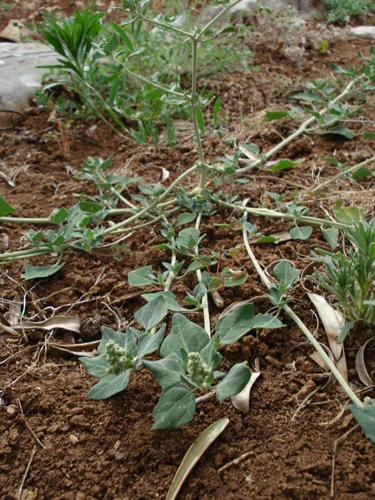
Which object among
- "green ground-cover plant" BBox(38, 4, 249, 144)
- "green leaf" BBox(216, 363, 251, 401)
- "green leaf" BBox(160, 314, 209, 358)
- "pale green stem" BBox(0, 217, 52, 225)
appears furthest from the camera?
"green ground-cover plant" BBox(38, 4, 249, 144)

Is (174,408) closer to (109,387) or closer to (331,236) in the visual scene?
(109,387)

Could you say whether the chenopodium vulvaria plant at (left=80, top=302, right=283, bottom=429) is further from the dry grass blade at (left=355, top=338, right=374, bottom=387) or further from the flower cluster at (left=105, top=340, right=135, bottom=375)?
the dry grass blade at (left=355, top=338, right=374, bottom=387)

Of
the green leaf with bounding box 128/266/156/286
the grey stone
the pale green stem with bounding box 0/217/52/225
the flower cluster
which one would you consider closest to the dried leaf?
the flower cluster

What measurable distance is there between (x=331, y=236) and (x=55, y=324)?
0.78 meters

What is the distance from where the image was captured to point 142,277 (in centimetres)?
136

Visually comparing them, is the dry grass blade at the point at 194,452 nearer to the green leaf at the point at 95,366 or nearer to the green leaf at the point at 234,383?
the green leaf at the point at 234,383

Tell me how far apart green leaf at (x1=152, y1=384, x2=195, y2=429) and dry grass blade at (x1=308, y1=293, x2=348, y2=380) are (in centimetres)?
35

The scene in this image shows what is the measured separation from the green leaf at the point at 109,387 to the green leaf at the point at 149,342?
57 mm

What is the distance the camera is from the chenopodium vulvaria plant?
97 cm

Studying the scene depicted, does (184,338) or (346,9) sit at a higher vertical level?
(346,9)

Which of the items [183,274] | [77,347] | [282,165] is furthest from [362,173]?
[77,347]

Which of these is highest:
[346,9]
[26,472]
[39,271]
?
[346,9]

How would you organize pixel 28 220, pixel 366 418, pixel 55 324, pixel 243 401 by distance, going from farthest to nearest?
pixel 28 220 → pixel 55 324 → pixel 243 401 → pixel 366 418

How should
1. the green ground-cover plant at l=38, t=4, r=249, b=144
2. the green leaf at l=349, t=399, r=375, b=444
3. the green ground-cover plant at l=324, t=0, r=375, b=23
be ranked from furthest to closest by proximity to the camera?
the green ground-cover plant at l=324, t=0, r=375, b=23
the green ground-cover plant at l=38, t=4, r=249, b=144
the green leaf at l=349, t=399, r=375, b=444
